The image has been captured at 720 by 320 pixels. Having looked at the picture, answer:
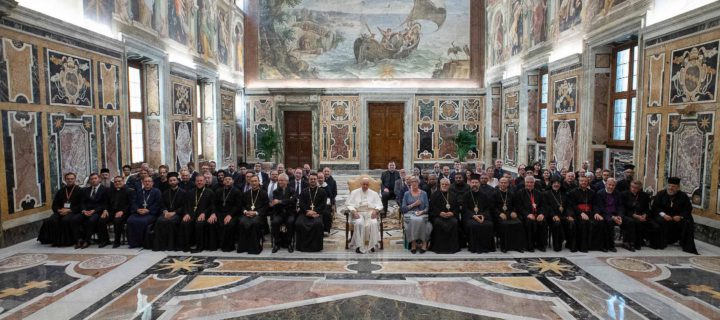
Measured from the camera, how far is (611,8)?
30.3ft

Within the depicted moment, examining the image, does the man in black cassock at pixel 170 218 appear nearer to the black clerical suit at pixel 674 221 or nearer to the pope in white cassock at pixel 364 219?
the pope in white cassock at pixel 364 219

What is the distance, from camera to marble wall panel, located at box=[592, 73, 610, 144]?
32.7 feet

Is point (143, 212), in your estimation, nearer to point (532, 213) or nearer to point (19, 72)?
point (19, 72)

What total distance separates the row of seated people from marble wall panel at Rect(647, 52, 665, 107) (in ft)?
20.9

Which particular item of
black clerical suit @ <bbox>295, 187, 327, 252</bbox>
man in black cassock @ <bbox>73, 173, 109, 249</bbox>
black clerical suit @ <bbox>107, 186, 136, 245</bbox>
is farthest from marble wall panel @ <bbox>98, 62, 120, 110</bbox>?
black clerical suit @ <bbox>295, 187, 327, 252</bbox>

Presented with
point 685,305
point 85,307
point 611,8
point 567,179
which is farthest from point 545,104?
point 85,307

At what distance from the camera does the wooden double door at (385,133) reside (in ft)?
59.0

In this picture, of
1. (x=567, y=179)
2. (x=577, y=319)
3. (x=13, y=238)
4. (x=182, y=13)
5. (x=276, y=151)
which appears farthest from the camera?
(x=276, y=151)

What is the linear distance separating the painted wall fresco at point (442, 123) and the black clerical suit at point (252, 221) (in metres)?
11.1

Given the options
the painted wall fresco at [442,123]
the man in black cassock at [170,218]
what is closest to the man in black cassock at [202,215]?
the man in black cassock at [170,218]

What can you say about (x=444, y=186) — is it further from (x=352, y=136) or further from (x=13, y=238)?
(x=352, y=136)

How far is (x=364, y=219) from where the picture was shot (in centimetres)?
744

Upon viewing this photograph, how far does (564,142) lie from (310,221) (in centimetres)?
723

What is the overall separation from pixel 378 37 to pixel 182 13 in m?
8.00
